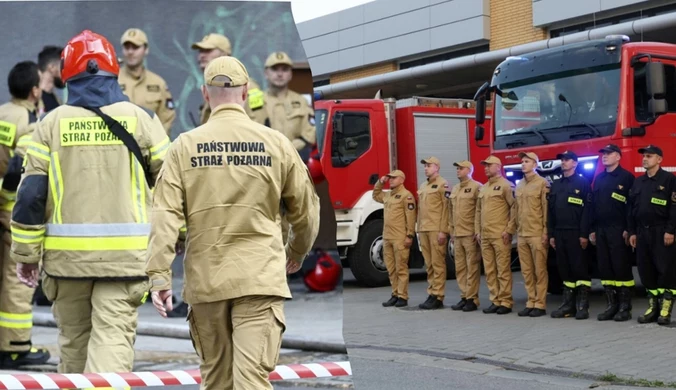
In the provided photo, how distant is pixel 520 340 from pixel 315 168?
4.31 metres

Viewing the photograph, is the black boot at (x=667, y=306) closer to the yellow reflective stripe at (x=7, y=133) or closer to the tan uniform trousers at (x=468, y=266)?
the tan uniform trousers at (x=468, y=266)

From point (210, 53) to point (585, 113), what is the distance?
6452 millimetres

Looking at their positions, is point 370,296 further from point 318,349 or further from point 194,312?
point 194,312

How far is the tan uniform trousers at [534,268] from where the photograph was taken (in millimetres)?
9891

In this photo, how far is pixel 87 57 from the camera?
4.34 metres

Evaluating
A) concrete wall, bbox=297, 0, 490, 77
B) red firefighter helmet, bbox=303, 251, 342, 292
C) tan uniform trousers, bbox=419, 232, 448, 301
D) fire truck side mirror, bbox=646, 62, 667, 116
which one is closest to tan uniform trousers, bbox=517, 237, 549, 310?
tan uniform trousers, bbox=419, 232, 448, 301

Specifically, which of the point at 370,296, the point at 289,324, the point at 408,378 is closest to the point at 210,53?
the point at 289,324

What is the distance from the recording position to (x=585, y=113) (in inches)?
401

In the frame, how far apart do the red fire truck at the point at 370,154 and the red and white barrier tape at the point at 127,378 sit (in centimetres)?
697

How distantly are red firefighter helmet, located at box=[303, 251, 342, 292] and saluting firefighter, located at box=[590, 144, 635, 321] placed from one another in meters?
5.12

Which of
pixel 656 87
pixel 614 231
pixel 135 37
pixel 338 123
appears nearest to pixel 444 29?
pixel 338 123

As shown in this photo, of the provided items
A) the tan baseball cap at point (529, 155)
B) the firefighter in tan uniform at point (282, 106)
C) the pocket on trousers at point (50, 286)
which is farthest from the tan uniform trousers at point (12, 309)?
the tan baseball cap at point (529, 155)

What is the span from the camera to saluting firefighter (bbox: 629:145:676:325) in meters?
8.79

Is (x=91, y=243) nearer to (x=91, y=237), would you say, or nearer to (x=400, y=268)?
(x=91, y=237)
